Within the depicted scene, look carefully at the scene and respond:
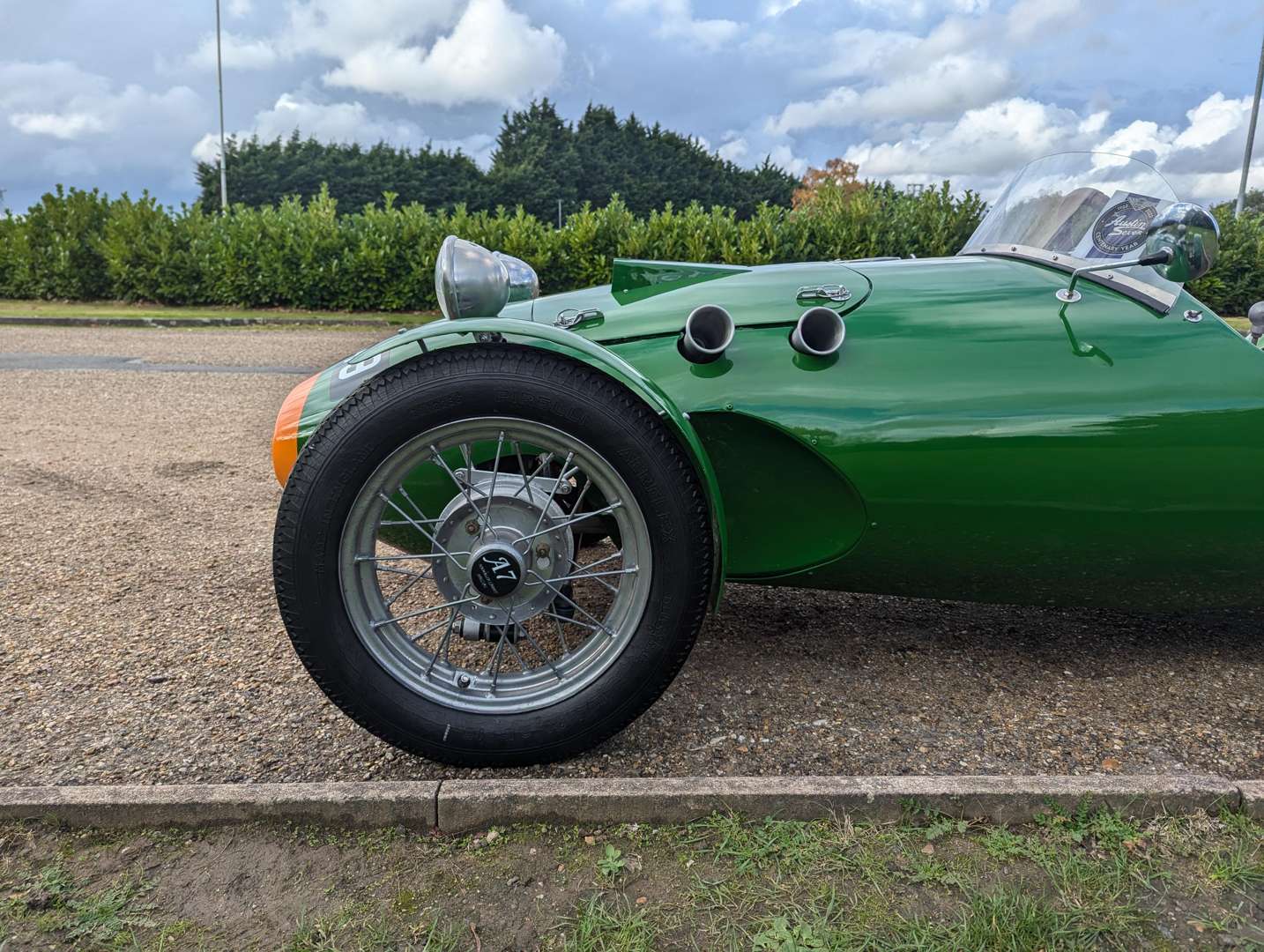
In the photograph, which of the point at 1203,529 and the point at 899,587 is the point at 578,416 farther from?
the point at 1203,529

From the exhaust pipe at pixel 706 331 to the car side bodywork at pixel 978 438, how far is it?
0.12ft

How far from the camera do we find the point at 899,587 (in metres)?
2.46

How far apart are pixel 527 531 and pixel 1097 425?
1.43m

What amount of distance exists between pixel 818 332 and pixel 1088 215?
1.01m

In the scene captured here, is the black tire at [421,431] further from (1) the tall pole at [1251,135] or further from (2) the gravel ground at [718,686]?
(1) the tall pole at [1251,135]

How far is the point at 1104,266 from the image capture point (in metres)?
2.34

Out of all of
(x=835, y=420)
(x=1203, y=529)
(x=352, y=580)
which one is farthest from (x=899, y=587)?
(x=352, y=580)

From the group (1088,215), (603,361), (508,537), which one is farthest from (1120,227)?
(508,537)

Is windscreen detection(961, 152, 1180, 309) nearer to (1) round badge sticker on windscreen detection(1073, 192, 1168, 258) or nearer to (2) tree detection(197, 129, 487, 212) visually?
(1) round badge sticker on windscreen detection(1073, 192, 1168, 258)

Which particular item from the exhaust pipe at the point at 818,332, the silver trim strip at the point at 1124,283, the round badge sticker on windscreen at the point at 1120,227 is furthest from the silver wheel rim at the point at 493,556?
the round badge sticker on windscreen at the point at 1120,227

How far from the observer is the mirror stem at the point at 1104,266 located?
2266 mm

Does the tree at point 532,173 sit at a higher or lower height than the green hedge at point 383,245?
higher

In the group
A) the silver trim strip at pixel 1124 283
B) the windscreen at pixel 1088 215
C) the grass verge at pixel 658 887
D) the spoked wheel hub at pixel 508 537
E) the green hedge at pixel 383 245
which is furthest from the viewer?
the green hedge at pixel 383 245

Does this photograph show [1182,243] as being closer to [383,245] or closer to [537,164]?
[383,245]
